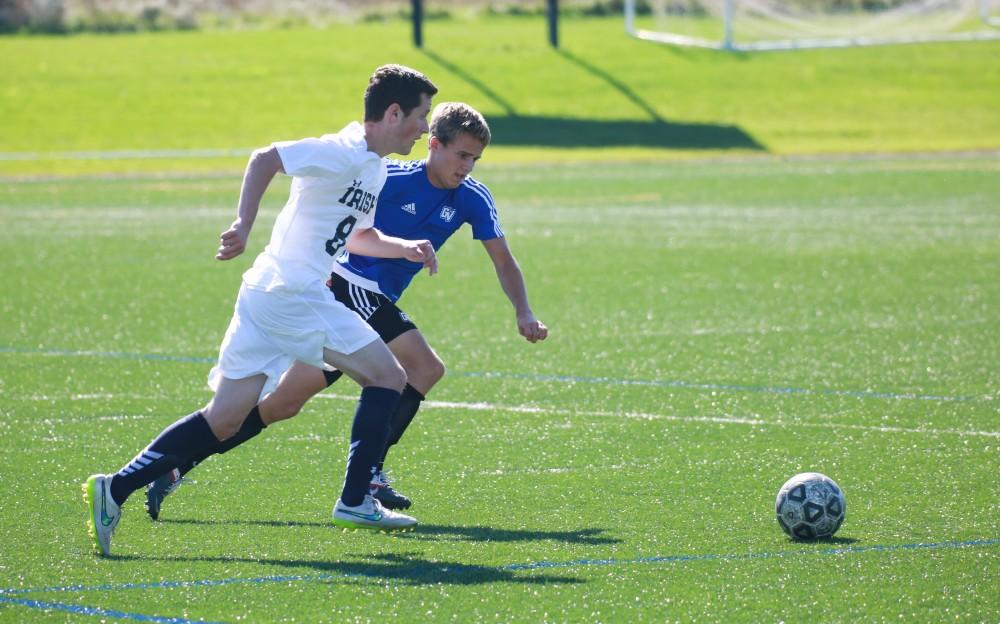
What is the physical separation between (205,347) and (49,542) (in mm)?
4540

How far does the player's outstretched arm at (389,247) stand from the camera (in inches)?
231

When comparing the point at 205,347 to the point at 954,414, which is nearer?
the point at 954,414

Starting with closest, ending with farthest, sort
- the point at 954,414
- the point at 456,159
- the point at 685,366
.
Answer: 1. the point at 456,159
2. the point at 954,414
3. the point at 685,366

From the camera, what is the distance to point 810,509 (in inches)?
220

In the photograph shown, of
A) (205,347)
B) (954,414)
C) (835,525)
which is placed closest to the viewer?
(835,525)

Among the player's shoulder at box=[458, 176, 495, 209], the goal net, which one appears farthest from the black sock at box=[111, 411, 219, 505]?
the goal net

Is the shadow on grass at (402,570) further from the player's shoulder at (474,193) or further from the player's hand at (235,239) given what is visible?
the player's shoulder at (474,193)

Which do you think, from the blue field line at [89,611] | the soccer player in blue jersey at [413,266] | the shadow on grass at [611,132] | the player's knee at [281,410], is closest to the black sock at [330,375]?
the soccer player in blue jersey at [413,266]

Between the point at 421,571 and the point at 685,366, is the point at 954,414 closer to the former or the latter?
the point at 685,366

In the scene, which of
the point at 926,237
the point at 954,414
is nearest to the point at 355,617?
the point at 954,414

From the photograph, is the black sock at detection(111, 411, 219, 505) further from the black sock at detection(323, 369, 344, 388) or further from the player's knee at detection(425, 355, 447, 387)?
→ the player's knee at detection(425, 355, 447, 387)

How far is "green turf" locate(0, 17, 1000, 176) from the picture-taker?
2677 centimetres

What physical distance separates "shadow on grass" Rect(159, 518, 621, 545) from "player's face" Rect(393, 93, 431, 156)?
62.0 inches

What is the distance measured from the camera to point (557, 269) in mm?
13805
